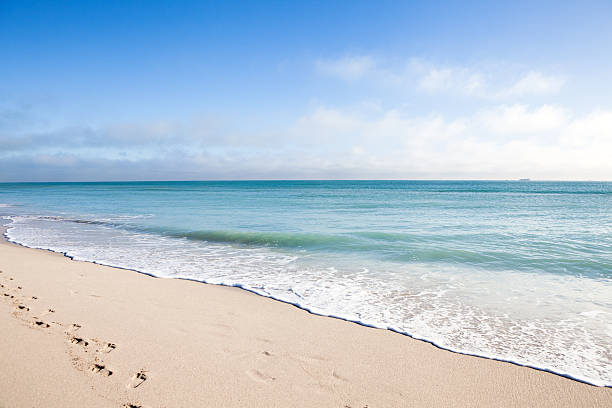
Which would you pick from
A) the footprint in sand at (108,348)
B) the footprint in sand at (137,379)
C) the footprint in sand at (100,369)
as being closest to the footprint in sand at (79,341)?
the footprint in sand at (108,348)

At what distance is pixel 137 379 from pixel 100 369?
0.53m

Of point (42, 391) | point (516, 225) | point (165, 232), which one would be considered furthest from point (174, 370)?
point (516, 225)

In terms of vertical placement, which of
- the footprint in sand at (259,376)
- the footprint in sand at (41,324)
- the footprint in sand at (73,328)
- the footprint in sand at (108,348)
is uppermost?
the footprint in sand at (41,324)

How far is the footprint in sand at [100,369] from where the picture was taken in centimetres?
369

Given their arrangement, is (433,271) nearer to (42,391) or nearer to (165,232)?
(42,391)

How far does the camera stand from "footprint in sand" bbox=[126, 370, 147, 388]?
11.4 ft

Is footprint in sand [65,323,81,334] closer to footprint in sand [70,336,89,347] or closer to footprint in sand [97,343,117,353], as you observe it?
footprint in sand [70,336,89,347]

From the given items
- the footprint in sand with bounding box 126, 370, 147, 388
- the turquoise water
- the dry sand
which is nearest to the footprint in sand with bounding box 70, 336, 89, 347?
the dry sand

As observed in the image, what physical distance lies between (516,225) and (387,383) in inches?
662

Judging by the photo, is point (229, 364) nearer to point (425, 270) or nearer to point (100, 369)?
point (100, 369)

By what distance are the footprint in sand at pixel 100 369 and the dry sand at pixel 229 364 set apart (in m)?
0.01

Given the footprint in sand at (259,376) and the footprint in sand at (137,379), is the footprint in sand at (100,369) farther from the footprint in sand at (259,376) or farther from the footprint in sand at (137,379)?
the footprint in sand at (259,376)

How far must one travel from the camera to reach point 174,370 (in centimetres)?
382

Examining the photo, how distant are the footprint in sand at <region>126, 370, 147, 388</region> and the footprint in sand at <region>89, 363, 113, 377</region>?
0.29 meters
